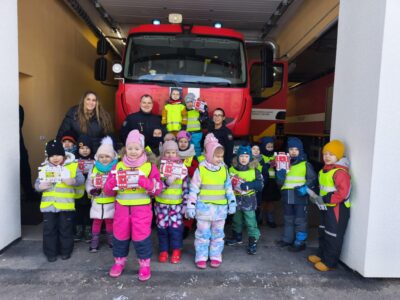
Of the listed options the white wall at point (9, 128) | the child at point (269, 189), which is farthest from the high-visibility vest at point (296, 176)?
the white wall at point (9, 128)

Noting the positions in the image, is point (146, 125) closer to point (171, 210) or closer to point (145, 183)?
point (171, 210)

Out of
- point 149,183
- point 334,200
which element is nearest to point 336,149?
point 334,200

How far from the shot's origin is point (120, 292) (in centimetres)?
284

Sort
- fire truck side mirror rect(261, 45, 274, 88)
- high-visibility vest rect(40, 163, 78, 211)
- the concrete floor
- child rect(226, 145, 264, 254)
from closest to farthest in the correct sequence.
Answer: the concrete floor → high-visibility vest rect(40, 163, 78, 211) → child rect(226, 145, 264, 254) → fire truck side mirror rect(261, 45, 274, 88)

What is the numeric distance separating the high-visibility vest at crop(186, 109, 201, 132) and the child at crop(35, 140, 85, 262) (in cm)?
155

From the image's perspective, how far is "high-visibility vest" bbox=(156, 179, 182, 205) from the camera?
3.34 meters

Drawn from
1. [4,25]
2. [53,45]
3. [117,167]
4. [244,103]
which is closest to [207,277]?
[117,167]

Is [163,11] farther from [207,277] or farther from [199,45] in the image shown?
[207,277]

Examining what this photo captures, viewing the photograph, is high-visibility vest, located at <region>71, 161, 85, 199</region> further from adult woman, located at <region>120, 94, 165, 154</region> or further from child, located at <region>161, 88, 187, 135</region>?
child, located at <region>161, 88, 187, 135</region>

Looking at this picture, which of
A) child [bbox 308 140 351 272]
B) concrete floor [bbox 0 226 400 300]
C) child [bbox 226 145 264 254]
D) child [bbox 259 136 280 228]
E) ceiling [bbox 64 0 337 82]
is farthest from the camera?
ceiling [bbox 64 0 337 82]

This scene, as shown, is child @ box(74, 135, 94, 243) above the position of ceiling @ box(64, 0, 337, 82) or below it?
below

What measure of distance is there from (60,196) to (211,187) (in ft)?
5.06

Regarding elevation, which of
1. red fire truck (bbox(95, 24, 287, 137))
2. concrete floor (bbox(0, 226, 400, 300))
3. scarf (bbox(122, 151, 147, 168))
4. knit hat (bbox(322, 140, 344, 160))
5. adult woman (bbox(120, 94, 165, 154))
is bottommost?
concrete floor (bbox(0, 226, 400, 300))

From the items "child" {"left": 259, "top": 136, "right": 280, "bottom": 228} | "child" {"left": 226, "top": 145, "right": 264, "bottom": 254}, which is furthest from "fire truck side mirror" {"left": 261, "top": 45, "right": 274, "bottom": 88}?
"child" {"left": 226, "top": 145, "right": 264, "bottom": 254}
